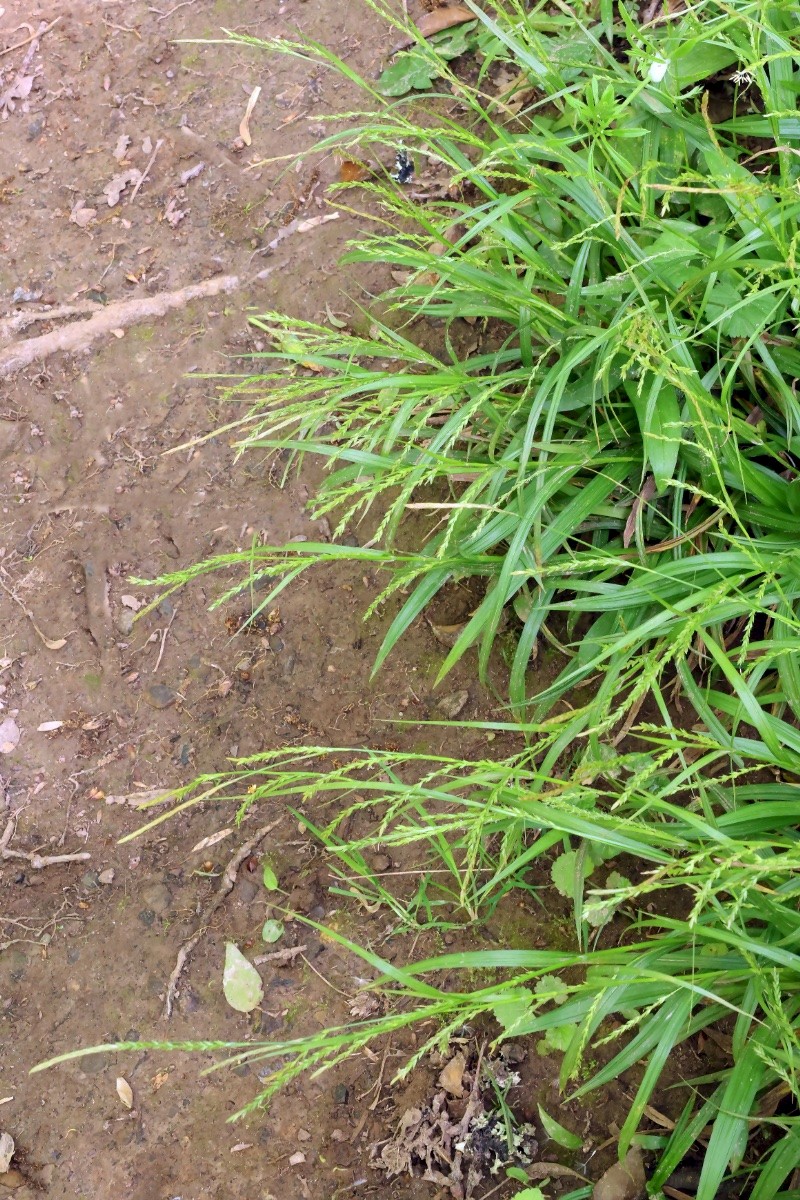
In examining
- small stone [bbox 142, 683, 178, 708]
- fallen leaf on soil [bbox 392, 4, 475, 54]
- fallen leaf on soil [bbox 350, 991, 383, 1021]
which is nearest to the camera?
fallen leaf on soil [bbox 350, 991, 383, 1021]

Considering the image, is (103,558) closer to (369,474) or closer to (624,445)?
(369,474)

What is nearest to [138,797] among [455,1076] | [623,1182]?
[455,1076]

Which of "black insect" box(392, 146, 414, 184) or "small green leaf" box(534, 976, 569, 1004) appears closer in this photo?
"small green leaf" box(534, 976, 569, 1004)

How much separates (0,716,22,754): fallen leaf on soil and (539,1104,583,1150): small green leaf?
5.46 ft

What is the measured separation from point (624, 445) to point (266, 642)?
1.05 metres

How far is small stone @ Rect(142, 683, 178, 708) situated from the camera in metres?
2.28

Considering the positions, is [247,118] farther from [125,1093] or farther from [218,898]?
[125,1093]

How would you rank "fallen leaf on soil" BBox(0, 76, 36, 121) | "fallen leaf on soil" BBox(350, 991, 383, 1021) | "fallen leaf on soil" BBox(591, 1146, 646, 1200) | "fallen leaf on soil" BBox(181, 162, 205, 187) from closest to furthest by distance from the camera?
"fallen leaf on soil" BBox(591, 1146, 646, 1200)
"fallen leaf on soil" BBox(350, 991, 383, 1021)
"fallen leaf on soil" BBox(181, 162, 205, 187)
"fallen leaf on soil" BBox(0, 76, 36, 121)

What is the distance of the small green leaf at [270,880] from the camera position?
2.05 m

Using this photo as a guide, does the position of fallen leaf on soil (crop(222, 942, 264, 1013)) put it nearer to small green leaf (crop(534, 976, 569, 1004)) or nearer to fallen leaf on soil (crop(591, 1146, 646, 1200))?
small green leaf (crop(534, 976, 569, 1004))

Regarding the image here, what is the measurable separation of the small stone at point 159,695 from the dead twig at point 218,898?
0.45 m

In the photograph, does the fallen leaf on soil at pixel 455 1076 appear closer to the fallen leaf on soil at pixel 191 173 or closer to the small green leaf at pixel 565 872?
the small green leaf at pixel 565 872

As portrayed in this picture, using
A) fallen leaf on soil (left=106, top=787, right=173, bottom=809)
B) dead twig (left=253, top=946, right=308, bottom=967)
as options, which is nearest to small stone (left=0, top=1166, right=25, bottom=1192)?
dead twig (left=253, top=946, right=308, bottom=967)

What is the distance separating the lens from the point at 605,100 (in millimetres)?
1622
